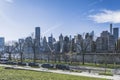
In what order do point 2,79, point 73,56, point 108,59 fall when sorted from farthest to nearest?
point 73,56 < point 108,59 < point 2,79

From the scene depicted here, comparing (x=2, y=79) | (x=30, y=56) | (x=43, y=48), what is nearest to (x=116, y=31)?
(x=43, y=48)

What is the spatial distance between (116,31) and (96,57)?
83.7 m

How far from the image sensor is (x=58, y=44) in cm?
14838

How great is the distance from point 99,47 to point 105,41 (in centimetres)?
602

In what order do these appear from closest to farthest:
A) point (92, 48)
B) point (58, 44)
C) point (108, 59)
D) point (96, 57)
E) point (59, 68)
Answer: point (59, 68)
point (108, 59)
point (96, 57)
point (92, 48)
point (58, 44)

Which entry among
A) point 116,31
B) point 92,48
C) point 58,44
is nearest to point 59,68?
point 92,48

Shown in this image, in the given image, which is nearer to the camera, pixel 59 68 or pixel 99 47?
pixel 59 68

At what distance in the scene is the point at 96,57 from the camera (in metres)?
90.5

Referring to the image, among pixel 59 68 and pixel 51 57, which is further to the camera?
pixel 51 57

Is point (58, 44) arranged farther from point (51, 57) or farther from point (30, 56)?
point (51, 57)

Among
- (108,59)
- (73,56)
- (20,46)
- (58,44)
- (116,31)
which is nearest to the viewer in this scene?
(108,59)

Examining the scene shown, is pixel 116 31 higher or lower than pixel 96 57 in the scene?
higher

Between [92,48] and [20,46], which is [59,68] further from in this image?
[92,48]

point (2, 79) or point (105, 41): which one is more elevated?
point (105, 41)
